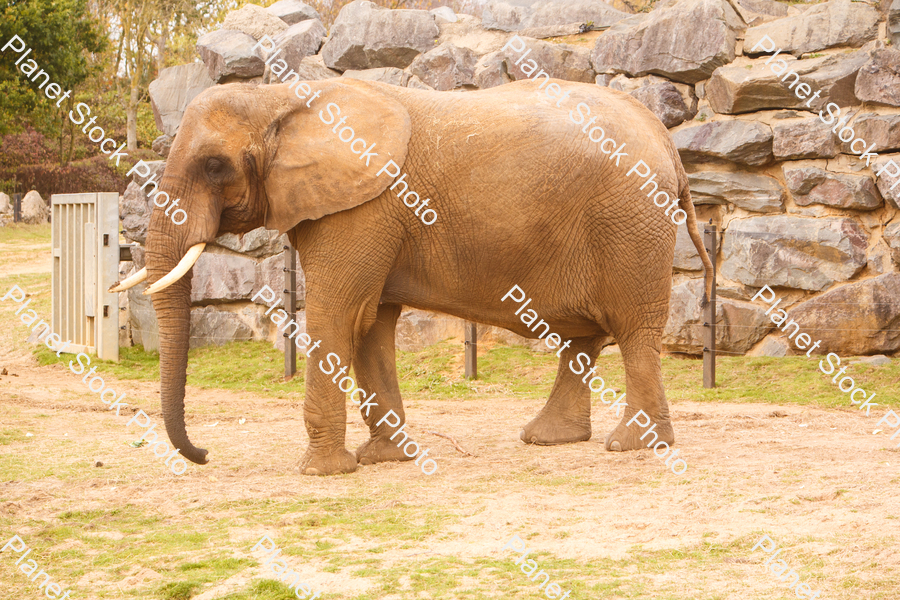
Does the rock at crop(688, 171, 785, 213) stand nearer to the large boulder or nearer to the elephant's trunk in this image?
the large boulder

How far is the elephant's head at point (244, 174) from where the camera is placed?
5.83 m

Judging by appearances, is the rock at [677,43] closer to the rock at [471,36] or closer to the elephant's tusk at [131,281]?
the rock at [471,36]

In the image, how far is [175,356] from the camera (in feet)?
19.2

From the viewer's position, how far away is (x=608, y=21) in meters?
11.9

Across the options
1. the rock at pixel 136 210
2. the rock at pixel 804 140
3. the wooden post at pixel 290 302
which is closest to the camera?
the rock at pixel 804 140

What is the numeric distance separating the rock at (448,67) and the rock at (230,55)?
2.38m

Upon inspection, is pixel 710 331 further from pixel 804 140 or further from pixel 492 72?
pixel 492 72

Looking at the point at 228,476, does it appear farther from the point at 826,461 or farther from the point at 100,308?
the point at 100,308

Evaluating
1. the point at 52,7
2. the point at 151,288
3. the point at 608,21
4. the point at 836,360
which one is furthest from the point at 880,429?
the point at 52,7

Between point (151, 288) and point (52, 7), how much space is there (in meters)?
20.4

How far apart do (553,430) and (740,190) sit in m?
4.47

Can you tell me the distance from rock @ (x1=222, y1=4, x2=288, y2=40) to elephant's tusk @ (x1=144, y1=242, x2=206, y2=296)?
8136mm

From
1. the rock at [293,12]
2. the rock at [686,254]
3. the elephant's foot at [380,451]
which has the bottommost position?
the elephant's foot at [380,451]

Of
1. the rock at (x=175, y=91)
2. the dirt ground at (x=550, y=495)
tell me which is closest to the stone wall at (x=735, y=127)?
the rock at (x=175, y=91)
